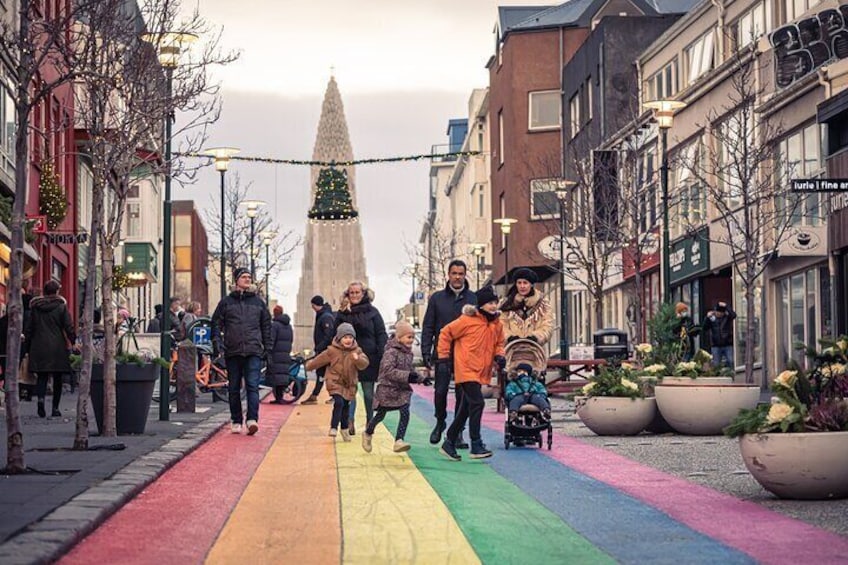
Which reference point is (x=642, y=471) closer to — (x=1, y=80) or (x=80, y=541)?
(x=80, y=541)

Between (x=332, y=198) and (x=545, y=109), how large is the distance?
109 meters

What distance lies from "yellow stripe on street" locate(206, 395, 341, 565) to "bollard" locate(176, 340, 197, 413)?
7.92 m

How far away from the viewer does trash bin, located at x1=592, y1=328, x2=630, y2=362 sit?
39.4 meters

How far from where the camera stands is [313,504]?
1230cm

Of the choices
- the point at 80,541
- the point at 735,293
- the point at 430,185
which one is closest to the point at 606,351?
the point at 735,293

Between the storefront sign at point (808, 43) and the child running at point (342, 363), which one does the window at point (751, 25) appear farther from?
the child running at point (342, 363)

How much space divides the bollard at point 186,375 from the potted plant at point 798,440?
14.7 meters

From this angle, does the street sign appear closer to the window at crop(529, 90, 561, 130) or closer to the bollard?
the bollard

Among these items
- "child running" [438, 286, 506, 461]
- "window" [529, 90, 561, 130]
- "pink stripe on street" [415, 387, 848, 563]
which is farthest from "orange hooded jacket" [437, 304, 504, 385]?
"window" [529, 90, 561, 130]

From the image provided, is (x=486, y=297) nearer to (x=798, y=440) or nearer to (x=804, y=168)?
(x=798, y=440)

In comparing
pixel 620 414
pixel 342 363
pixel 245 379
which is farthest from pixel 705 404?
pixel 245 379

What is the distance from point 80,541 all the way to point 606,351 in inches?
1183

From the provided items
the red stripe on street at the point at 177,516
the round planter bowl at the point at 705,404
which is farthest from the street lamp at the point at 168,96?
the round planter bowl at the point at 705,404

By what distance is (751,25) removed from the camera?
43.5 meters
